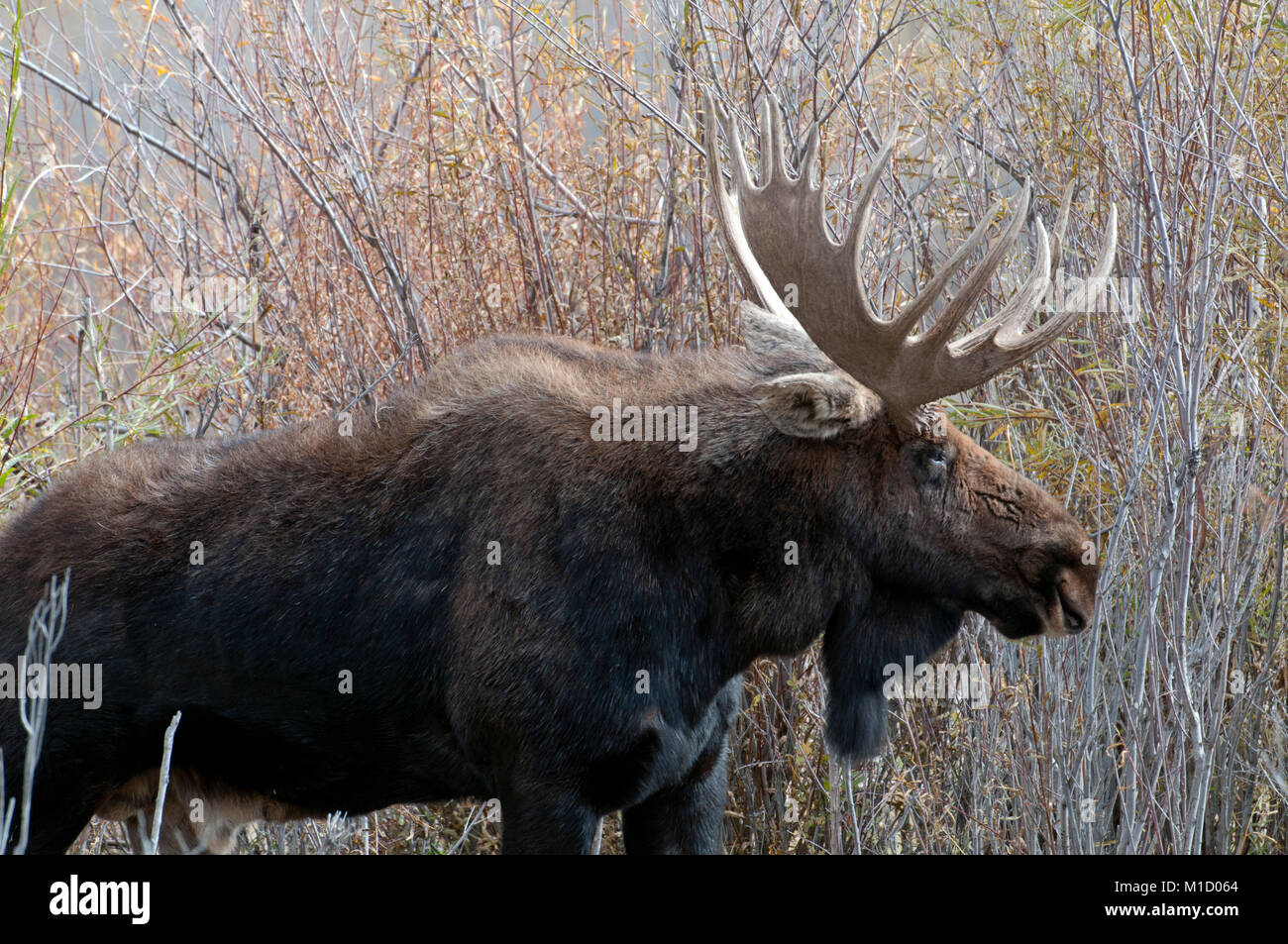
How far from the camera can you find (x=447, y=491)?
3.78 metres

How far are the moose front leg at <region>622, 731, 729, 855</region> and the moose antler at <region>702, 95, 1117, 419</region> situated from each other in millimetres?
1051

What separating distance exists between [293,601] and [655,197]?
247 centimetres

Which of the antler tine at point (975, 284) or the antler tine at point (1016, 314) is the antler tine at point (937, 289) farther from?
the antler tine at point (1016, 314)

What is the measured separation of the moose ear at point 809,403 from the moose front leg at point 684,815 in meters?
0.86

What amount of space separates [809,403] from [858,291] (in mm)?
308

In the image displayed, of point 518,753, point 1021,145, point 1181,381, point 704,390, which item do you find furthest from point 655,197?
point 518,753

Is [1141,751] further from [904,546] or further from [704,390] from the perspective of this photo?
[704,390]

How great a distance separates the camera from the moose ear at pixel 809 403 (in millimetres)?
3615

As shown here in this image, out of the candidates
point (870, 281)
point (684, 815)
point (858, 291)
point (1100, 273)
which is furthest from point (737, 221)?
point (684, 815)

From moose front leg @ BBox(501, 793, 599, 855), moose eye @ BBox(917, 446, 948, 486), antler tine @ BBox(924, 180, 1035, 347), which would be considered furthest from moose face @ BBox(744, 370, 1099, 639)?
moose front leg @ BBox(501, 793, 599, 855)

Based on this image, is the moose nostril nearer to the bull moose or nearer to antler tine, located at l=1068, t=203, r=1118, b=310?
the bull moose

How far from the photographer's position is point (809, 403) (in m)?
3.64

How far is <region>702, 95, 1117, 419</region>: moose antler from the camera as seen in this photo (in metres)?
3.64

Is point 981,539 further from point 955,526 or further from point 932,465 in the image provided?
point 932,465
